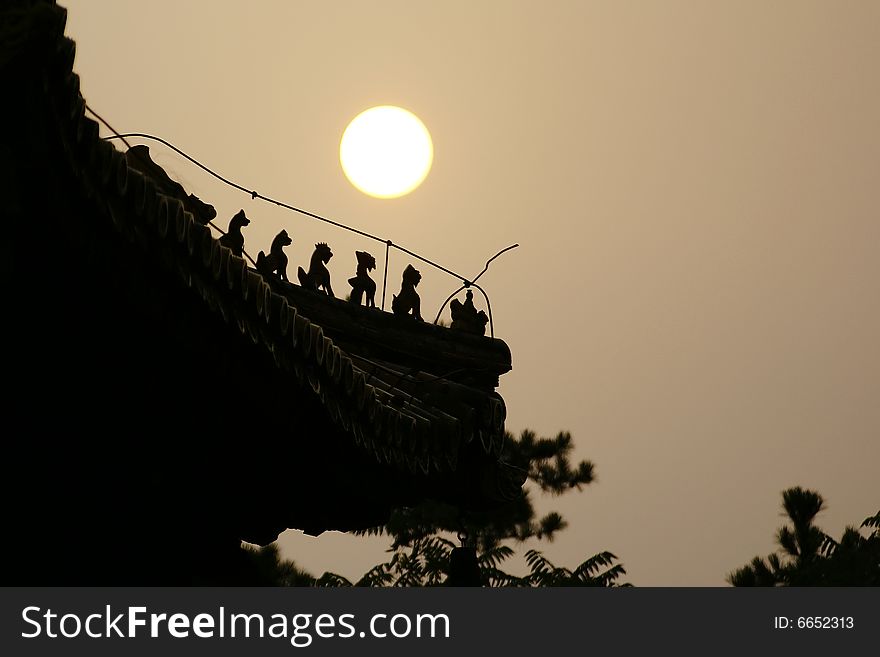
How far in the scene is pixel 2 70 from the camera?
4527 millimetres

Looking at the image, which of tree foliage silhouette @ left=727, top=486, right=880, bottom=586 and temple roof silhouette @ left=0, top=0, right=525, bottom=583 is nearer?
temple roof silhouette @ left=0, top=0, right=525, bottom=583

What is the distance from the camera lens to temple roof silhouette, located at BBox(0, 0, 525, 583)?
4922 millimetres

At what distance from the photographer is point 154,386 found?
611 cm

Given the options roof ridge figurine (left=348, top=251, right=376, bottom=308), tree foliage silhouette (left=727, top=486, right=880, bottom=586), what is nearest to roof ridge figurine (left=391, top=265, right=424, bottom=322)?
roof ridge figurine (left=348, top=251, right=376, bottom=308)

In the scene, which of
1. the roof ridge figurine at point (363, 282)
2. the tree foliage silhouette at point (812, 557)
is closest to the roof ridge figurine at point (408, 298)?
the roof ridge figurine at point (363, 282)

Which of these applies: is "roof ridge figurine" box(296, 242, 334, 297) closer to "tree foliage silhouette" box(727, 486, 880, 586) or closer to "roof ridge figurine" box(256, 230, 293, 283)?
"roof ridge figurine" box(256, 230, 293, 283)

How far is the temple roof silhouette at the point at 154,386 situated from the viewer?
4922mm

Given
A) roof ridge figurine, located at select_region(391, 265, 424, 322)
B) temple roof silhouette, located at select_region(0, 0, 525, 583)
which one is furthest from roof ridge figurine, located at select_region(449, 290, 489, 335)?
temple roof silhouette, located at select_region(0, 0, 525, 583)

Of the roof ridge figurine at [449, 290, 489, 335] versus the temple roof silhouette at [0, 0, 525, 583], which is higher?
the roof ridge figurine at [449, 290, 489, 335]

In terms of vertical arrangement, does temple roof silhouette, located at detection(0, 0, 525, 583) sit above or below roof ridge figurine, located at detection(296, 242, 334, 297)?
below

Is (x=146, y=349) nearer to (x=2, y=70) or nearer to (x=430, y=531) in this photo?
(x=2, y=70)

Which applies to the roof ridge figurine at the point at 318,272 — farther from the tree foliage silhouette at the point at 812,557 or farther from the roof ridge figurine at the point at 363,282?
the tree foliage silhouette at the point at 812,557

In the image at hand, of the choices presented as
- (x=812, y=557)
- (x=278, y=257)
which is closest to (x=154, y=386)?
(x=278, y=257)

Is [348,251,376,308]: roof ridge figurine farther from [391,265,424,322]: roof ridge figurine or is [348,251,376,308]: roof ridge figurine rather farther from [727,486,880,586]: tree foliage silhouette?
[727,486,880,586]: tree foliage silhouette
